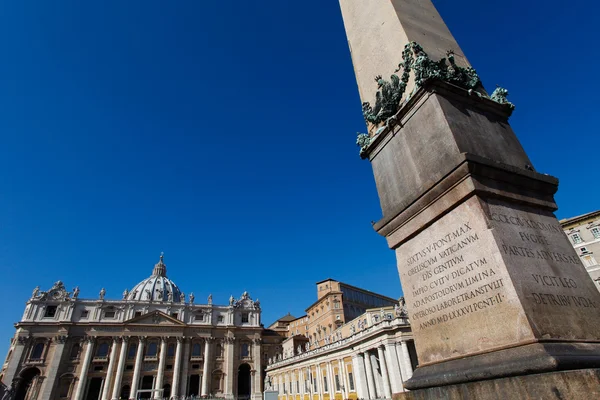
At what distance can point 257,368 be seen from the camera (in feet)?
217

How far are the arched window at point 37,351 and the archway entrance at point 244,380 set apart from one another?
35.3 meters

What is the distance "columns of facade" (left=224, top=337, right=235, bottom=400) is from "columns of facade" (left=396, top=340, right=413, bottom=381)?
4781 centimetres

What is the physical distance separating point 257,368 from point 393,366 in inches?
1895

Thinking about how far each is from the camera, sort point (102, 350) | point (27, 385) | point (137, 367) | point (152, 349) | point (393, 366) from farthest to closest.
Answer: point (152, 349) < point (102, 350) < point (137, 367) < point (27, 385) < point (393, 366)

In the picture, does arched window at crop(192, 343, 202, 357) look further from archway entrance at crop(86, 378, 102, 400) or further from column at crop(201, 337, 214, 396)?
archway entrance at crop(86, 378, 102, 400)

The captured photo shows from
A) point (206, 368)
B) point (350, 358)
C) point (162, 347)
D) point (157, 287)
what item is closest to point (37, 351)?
point (162, 347)

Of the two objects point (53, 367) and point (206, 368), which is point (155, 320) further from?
point (53, 367)

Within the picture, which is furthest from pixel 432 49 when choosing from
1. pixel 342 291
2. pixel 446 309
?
pixel 342 291

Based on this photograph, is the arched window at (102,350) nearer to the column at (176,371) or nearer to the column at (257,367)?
the column at (176,371)

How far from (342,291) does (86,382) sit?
46993 mm

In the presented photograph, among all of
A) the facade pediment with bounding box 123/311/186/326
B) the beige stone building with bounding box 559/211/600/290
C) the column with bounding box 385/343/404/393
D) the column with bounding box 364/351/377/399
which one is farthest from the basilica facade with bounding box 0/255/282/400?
the beige stone building with bounding box 559/211/600/290

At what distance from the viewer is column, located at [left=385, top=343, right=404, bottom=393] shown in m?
25.6

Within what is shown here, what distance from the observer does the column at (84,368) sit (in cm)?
5434

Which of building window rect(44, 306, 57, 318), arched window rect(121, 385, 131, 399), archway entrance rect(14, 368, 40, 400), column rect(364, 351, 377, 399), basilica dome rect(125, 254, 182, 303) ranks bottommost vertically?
column rect(364, 351, 377, 399)
